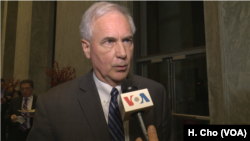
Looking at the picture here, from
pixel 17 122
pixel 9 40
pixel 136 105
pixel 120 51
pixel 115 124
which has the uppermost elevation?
pixel 9 40

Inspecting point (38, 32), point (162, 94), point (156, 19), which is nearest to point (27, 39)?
point (38, 32)

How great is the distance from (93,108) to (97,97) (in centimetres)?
8

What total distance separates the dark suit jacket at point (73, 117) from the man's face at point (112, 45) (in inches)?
7.9

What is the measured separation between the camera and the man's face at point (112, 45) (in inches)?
42.8

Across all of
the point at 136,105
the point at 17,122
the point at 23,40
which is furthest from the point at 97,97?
the point at 23,40

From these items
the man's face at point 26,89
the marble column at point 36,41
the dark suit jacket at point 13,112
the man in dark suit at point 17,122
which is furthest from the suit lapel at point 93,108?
the marble column at point 36,41

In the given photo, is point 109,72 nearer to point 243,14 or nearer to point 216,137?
point 216,137

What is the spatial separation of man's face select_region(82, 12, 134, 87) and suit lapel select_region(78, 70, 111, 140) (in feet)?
0.50

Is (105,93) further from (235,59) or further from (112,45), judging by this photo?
(235,59)

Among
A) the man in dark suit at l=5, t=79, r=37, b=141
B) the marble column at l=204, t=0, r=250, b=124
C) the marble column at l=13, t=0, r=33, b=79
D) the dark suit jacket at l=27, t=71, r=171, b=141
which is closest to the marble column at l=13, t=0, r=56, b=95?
the marble column at l=13, t=0, r=33, b=79

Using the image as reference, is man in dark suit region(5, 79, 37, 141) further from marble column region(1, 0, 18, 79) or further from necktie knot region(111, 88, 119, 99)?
marble column region(1, 0, 18, 79)

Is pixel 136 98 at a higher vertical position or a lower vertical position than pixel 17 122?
higher

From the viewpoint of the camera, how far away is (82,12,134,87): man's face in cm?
109

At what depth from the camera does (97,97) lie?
1176 mm
